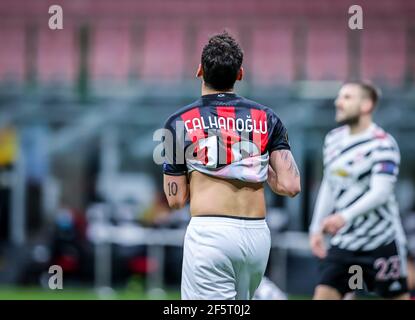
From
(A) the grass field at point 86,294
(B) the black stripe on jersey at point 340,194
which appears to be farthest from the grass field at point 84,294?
(B) the black stripe on jersey at point 340,194

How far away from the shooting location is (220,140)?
445 cm

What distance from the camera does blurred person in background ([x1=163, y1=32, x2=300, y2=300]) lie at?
4398 millimetres

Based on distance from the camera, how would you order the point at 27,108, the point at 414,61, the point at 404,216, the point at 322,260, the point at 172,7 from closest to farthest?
the point at 322,260 → the point at 404,216 → the point at 27,108 → the point at 414,61 → the point at 172,7

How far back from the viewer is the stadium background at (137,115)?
11.8 metres

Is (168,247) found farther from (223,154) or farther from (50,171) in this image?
(223,154)

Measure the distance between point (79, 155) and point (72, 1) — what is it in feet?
12.2

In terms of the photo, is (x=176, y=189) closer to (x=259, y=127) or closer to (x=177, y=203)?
(x=177, y=203)

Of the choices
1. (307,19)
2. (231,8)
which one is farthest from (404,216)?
(231,8)

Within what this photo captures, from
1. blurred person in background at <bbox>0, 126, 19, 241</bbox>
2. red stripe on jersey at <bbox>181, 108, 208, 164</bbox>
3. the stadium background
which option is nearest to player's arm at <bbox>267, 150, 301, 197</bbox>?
red stripe on jersey at <bbox>181, 108, 208, 164</bbox>

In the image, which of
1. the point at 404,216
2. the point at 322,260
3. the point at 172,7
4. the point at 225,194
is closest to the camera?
the point at 225,194

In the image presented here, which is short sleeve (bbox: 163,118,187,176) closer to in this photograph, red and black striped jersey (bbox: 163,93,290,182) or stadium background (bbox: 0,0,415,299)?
red and black striped jersey (bbox: 163,93,290,182)

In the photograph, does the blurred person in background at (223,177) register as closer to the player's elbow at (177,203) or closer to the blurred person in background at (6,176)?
the player's elbow at (177,203)

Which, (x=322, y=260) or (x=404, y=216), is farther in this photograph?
(x=404, y=216)

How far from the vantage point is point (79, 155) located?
12742mm
